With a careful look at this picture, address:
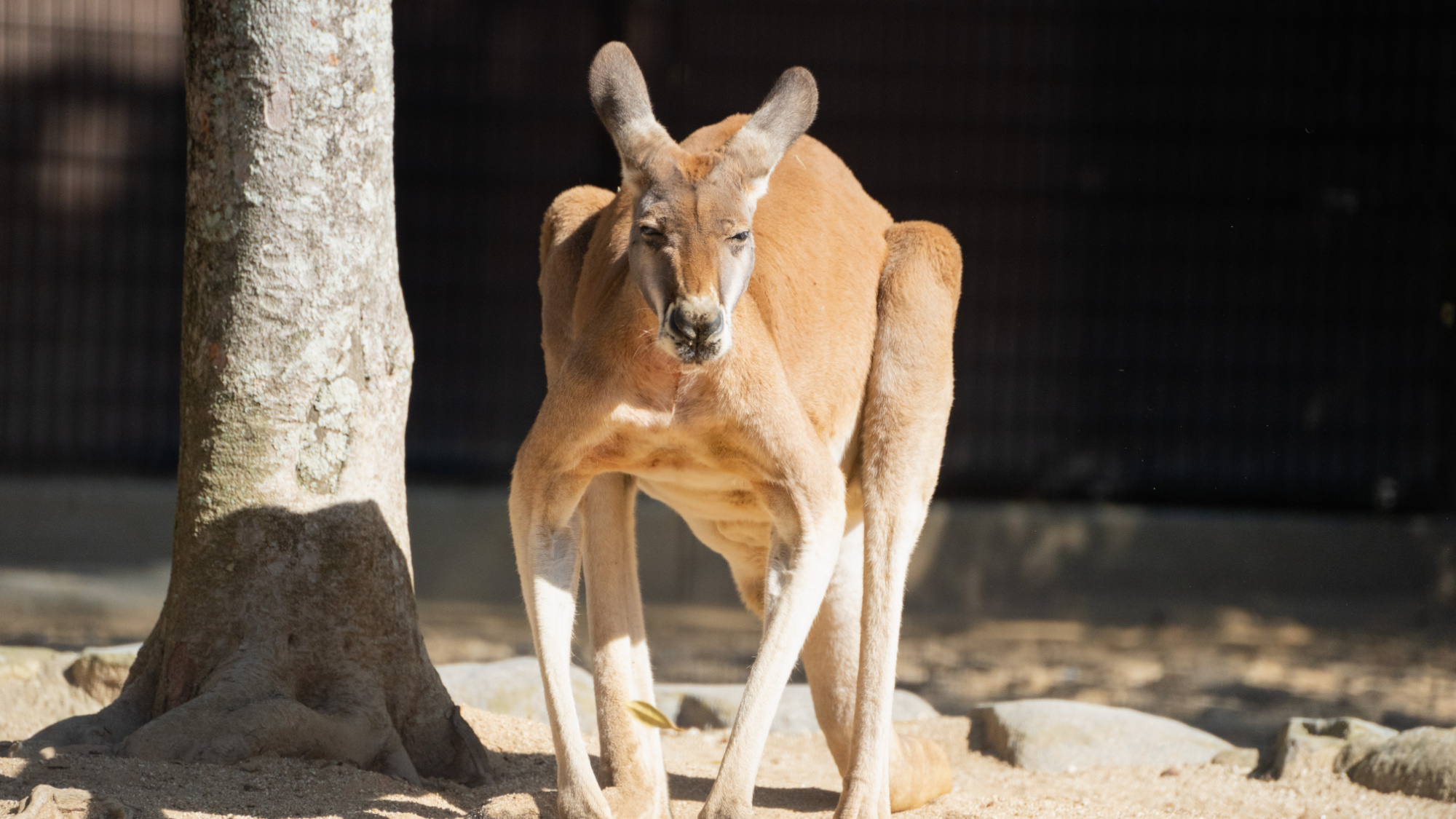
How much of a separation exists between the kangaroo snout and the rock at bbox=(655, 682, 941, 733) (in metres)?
2.75

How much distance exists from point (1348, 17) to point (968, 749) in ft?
19.9

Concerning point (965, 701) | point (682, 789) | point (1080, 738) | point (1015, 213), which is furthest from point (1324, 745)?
point (1015, 213)

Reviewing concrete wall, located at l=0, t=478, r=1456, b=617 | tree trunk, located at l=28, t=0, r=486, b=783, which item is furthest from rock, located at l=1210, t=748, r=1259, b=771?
concrete wall, located at l=0, t=478, r=1456, b=617

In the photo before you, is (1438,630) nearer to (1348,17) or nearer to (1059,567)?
(1059,567)

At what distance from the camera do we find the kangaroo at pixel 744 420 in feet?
10.5

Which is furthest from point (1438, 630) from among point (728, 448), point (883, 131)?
point (728, 448)

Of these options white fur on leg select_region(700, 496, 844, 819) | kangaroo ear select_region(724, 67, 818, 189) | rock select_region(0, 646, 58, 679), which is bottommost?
rock select_region(0, 646, 58, 679)

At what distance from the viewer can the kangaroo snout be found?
295cm

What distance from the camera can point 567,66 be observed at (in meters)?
9.17

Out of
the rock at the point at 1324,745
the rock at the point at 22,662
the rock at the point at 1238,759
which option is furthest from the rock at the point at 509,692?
the rock at the point at 1324,745

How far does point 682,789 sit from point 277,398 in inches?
66.6

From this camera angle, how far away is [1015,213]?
9.20m

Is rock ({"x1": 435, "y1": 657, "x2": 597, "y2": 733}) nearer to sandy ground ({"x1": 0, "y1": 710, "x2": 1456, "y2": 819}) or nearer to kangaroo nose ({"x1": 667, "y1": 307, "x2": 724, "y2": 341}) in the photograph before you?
sandy ground ({"x1": 0, "y1": 710, "x2": 1456, "y2": 819})

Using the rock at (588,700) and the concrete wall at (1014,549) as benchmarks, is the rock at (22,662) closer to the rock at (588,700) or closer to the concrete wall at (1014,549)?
the rock at (588,700)
